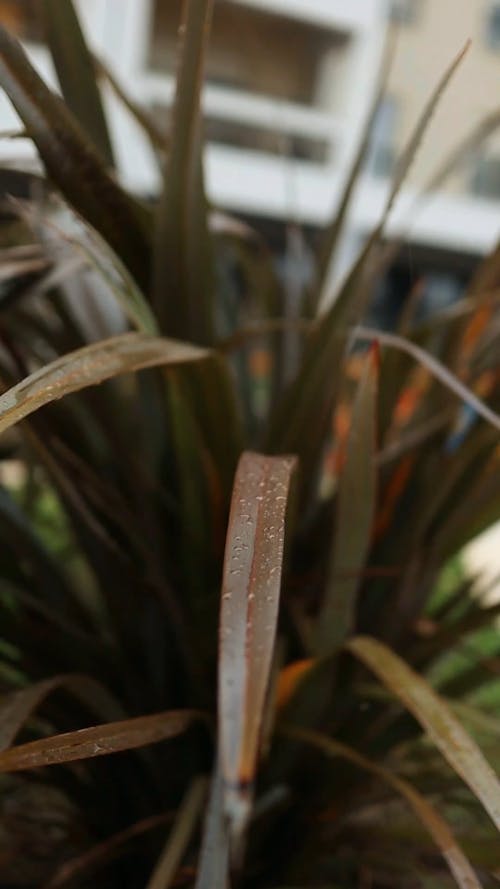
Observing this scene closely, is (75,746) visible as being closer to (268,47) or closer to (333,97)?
(268,47)

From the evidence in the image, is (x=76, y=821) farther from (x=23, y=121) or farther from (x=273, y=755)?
(x=23, y=121)

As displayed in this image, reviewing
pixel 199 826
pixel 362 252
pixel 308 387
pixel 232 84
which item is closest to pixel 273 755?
pixel 199 826

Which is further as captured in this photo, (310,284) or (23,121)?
(310,284)

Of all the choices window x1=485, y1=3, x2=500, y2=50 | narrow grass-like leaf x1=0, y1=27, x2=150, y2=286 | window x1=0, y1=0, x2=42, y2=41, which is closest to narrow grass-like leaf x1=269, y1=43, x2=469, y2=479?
narrow grass-like leaf x1=0, y1=27, x2=150, y2=286

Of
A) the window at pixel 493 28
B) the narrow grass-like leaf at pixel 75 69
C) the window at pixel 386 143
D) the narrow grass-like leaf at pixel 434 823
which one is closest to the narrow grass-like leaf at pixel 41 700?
the narrow grass-like leaf at pixel 434 823

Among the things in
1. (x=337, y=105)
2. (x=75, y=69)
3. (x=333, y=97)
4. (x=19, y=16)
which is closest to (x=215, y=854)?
(x=75, y=69)

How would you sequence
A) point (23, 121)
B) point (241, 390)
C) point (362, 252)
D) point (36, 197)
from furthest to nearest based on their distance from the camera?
point (241, 390) → point (36, 197) → point (362, 252) → point (23, 121)
